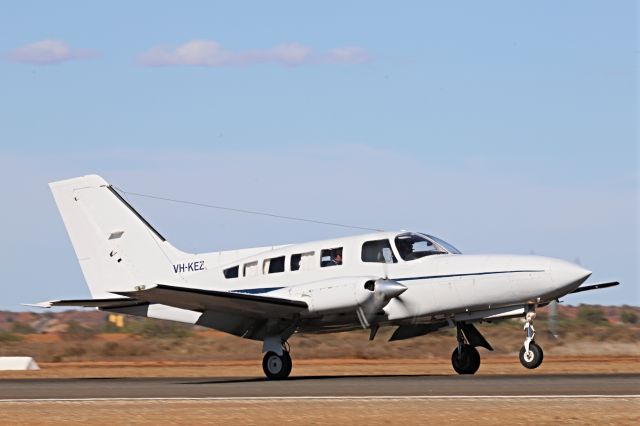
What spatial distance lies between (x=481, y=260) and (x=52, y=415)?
10761mm

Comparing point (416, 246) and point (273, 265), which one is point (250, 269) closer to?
point (273, 265)

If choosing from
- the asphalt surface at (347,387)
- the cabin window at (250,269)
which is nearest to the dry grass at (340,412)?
the asphalt surface at (347,387)

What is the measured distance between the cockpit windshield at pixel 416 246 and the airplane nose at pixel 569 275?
110 inches

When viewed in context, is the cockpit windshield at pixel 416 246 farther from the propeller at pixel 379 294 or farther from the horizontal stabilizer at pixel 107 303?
the horizontal stabilizer at pixel 107 303

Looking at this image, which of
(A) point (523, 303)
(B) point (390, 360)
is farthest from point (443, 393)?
(B) point (390, 360)

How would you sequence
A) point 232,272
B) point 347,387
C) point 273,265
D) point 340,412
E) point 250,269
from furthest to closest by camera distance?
point 232,272, point 250,269, point 273,265, point 347,387, point 340,412

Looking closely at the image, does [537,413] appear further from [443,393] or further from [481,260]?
[481,260]

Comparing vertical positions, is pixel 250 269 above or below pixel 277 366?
above

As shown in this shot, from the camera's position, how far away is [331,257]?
26766mm

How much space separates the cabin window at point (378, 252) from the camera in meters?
26.2

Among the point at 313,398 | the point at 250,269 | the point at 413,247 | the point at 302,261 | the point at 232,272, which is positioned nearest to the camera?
the point at 313,398

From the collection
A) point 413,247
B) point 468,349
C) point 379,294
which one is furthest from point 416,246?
point 468,349

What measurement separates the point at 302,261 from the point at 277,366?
2.54 meters

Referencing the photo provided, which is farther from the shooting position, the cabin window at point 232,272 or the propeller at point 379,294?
the cabin window at point 232,272
